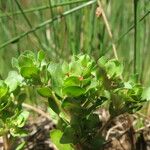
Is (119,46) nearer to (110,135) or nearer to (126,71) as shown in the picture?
(126,71)

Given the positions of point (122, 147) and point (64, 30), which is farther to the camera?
point (64, 30)

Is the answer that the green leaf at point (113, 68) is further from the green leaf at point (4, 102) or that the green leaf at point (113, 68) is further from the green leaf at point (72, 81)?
the green leaf at point (4, 102)

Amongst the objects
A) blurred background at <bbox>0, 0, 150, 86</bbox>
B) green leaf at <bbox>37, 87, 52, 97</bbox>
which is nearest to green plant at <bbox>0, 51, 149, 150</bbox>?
green leaf at <bbox>37, 87, 52, 97</bbox>

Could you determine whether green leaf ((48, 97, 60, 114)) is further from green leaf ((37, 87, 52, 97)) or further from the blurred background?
the blurred background

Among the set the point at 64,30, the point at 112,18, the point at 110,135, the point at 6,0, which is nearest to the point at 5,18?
the point at 6,0

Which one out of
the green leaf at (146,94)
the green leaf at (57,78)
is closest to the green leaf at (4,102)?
the green leaf at (57,78)

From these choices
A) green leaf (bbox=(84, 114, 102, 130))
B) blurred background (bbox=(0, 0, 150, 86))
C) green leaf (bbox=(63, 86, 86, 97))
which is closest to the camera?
green leaf (bbox=(63, 86, 86, 97))
